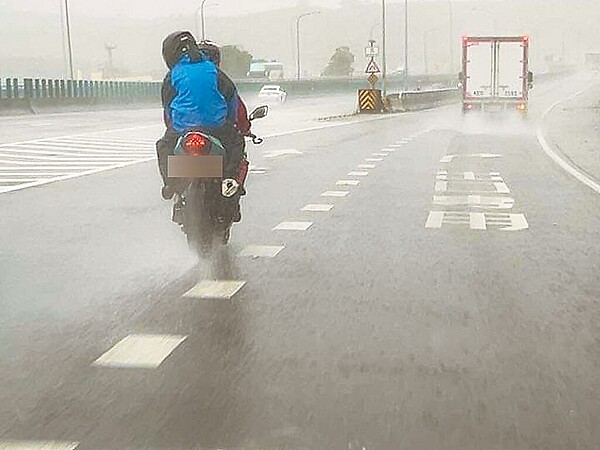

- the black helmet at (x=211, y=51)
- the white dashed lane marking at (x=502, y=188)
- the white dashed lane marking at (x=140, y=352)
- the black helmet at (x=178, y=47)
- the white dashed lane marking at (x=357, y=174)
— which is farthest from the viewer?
the white dashed lane marking at (x=357, y=174)

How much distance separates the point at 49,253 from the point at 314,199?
451 cm

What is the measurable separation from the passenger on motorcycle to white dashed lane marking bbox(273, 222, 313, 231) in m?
1.21

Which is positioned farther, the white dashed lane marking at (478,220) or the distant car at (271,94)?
the distant car at (271,94)

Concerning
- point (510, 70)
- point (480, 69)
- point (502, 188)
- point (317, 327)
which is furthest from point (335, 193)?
point (510, 70)

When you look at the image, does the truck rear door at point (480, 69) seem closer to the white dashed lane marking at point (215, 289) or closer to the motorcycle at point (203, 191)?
the motorcycle at point (203, 191)

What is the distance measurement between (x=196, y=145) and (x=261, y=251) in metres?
1.03

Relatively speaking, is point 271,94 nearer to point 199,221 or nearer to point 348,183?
point 348,183

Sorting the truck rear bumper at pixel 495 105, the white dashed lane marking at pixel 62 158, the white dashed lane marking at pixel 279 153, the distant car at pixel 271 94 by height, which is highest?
the white dashed lane marking at pixel 62 158

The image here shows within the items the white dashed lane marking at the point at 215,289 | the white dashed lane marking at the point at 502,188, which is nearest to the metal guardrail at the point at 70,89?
the white dashed lane marking at the point at 502,188

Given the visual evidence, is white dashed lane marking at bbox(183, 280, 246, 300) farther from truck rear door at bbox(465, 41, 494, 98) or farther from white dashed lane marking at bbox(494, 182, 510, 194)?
truck rear door at bbox(465, 41, 494, 98)

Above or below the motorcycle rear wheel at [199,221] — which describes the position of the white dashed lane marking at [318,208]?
below

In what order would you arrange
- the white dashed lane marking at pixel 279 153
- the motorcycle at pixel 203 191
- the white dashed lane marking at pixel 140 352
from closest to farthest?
the white dashed lane marking at pixel 140 352 → the motorcycle at pixel 203 191 → the white dashed lane marking at pixel 279 153

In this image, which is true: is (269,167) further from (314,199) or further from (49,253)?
(49,253)

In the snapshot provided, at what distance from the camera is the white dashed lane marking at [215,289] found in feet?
22.6
